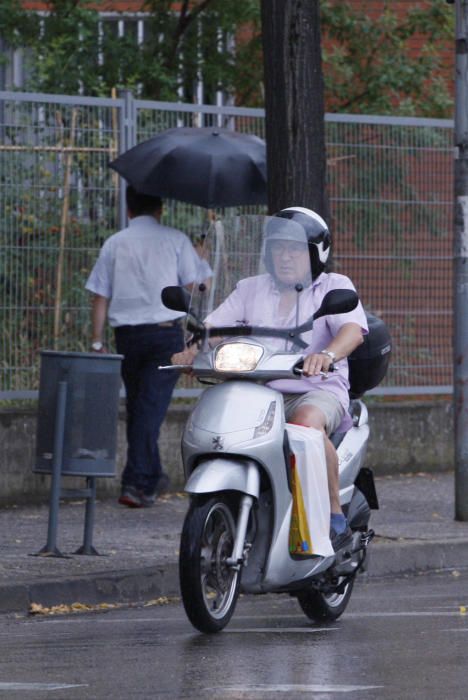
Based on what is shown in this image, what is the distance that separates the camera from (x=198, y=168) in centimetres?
1233

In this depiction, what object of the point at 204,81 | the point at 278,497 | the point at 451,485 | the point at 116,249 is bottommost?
the point at 451,485

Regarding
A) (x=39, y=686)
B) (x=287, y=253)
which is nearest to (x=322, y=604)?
(x=287, y=253)

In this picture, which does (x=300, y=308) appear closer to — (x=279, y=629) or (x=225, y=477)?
(x=225, y=477)

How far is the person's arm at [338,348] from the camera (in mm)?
7246

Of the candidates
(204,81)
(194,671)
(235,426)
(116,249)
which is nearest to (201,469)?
(235,426)

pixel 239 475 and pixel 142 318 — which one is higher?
pixel 142 318

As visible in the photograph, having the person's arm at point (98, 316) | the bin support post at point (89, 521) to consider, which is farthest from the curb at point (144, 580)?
the person's arm at point (98, 316)

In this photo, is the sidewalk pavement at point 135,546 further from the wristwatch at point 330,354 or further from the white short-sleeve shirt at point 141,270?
the wristwatch at point 330,354

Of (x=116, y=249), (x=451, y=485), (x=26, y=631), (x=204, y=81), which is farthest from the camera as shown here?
(x=204, y=81)

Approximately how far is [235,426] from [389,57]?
500 inches

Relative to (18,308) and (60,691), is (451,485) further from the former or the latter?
(60,691)

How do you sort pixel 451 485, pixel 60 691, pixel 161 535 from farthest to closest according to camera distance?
pixel 451 485 → pixel 161 535 → pixel 60 691

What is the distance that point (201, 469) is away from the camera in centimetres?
712

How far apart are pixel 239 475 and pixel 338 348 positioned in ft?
2.45
